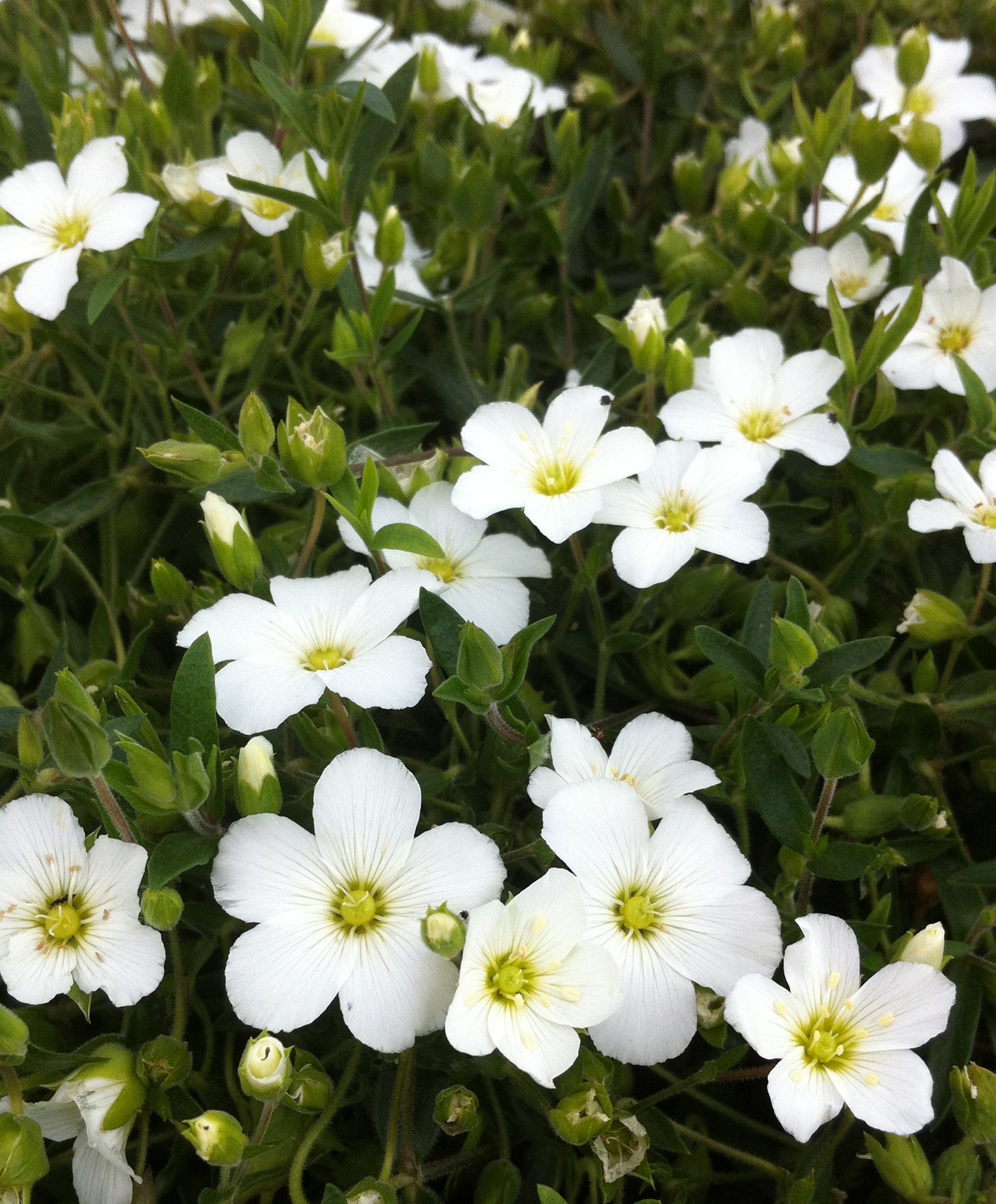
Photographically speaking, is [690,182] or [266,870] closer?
[266,870]

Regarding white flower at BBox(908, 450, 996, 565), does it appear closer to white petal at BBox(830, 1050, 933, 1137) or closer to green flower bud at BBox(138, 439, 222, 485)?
white petal at BBox(830, 1050, 933, 1137)

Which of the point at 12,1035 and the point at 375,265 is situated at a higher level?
the point at 375,265

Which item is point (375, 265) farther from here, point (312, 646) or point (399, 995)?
point (399, 995)

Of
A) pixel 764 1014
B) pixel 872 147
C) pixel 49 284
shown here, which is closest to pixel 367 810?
pixel 764 1014

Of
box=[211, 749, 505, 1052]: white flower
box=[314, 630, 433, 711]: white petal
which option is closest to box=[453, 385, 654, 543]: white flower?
box=[314, 630, 433, 711]: white petal

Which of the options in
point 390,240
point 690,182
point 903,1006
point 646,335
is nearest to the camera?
point 903,1006

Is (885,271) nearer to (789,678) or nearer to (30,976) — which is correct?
(789,678)

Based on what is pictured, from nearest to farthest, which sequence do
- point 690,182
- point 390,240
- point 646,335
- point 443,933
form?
point 443,933
point 646,335
point 390,240
point 690,182

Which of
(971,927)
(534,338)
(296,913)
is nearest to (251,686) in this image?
(296,913)
